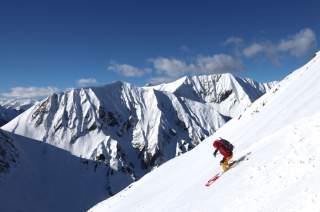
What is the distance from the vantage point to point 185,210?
24172mm

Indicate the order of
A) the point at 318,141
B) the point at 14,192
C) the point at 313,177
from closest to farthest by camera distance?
the point at 313,177
the point at 318,141
the point at 14,192

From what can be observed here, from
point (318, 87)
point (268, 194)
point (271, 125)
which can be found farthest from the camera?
point (318, 87)

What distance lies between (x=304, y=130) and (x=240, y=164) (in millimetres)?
4653

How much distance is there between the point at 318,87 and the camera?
37.4 meters

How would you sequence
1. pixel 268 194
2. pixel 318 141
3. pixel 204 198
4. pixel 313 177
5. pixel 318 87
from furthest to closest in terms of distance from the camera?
pixel 318 87 → pixel 204 198 → pixel 318 141 → pixel 268 194 → pixel 313 177

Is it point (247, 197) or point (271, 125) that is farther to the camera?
point (271, 125)

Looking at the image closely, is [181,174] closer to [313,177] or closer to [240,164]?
[240,164]

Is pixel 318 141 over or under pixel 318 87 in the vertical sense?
under

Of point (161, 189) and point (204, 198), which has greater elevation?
point (161, 189)

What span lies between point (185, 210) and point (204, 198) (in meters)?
1.47

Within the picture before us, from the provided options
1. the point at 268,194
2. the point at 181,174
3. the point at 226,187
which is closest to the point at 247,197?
the point at 268,194

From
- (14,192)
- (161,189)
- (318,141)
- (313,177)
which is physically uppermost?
(14,192)

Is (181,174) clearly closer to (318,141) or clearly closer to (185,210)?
(185,210)

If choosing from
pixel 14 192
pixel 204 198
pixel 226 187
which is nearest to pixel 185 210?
pixel 204 198
